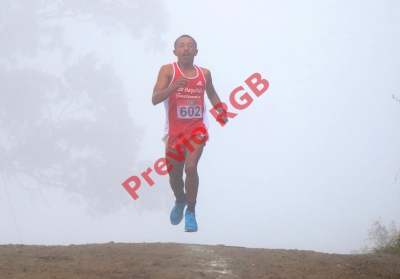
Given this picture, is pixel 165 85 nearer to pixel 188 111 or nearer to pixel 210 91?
pixel 188 111

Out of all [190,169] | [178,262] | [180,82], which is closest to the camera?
[178,262]

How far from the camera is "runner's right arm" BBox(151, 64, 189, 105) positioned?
6.09 meters

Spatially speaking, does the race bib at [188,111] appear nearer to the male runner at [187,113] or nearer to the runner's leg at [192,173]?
the male runner at [187,113]

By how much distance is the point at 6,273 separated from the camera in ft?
15.5

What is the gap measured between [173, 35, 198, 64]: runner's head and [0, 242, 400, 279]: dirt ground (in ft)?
6.65

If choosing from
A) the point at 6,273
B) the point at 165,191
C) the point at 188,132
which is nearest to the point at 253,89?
the point at 188,132

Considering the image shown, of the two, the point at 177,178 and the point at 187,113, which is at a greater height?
the point at 187,113

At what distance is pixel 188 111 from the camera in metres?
6.47

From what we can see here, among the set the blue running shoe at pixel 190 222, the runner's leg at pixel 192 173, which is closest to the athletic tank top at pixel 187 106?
the runner's leg at pixel 192 173

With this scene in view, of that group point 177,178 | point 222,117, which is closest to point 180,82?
point 222,117

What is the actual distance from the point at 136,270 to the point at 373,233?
24.7 ft

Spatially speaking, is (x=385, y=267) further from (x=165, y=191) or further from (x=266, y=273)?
(x=165, y=191)

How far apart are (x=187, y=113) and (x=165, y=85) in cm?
38

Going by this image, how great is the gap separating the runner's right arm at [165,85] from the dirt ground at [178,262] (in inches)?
61.5
